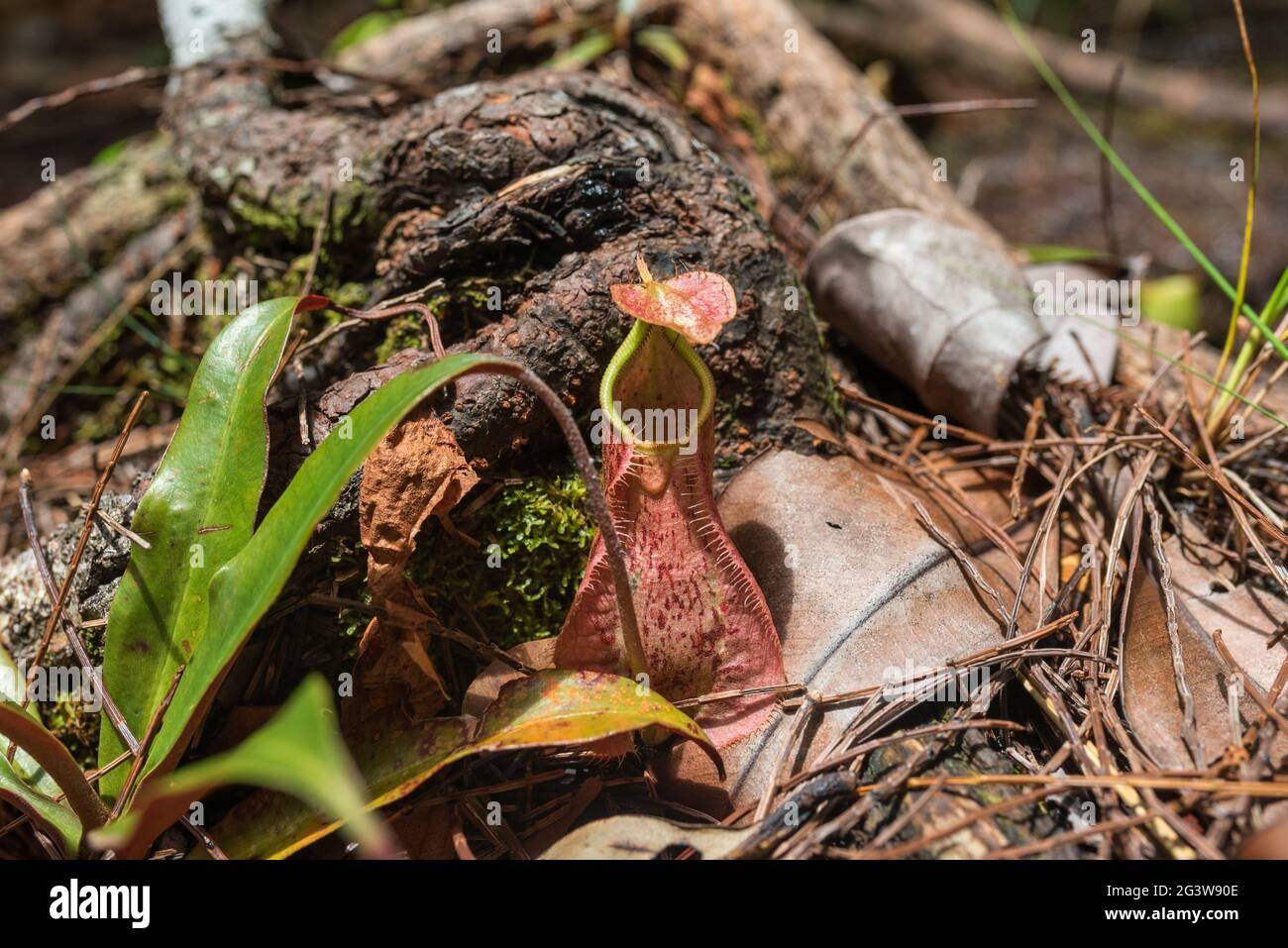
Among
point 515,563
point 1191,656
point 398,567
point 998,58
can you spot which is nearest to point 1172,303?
point 1191,656

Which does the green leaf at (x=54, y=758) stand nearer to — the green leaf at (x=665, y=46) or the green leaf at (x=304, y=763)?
the green leaf at (x=304, y=763)

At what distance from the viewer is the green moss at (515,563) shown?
172cm

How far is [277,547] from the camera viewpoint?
1.26 m

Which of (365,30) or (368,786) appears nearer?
(368,786)

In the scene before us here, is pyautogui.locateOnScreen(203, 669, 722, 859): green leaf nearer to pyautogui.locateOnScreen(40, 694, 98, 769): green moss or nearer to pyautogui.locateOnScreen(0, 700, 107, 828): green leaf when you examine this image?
pyautogui.locateOnScreen(0, 700, 107, 828): green leaf

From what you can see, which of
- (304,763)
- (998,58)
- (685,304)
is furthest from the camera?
(998,58)

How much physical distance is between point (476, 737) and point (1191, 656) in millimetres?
1234

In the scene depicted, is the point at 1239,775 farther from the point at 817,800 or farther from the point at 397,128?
the point at 397,128

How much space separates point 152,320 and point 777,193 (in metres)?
2.01

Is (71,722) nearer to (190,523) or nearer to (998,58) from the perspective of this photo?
(190,523)

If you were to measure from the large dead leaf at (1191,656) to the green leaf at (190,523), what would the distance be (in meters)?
1.54

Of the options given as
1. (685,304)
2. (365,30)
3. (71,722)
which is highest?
(365,30)
